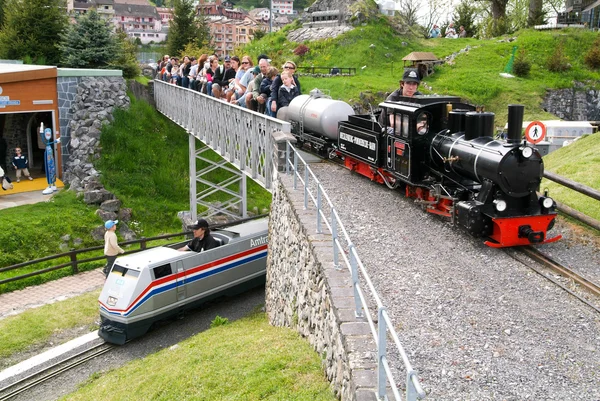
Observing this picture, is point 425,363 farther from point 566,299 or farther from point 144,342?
point 144,342

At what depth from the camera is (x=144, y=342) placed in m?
14.0

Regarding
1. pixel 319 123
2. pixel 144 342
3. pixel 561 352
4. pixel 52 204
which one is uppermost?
pixel 319 123

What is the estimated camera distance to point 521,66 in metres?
34.3

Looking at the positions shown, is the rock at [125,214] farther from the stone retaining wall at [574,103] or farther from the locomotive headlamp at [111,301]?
the stone retaining wall at [574,103]

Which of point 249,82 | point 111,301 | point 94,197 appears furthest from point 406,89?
point 94,197

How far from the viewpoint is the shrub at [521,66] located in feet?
112

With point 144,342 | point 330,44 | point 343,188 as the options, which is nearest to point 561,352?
point 343,188

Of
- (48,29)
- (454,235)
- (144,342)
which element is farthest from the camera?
(48,29)

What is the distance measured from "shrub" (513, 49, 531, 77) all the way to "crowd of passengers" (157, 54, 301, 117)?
20428mm

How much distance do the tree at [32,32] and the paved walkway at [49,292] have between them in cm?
1784

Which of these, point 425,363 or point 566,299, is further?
point 566,299

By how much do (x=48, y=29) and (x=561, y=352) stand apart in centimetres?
3276

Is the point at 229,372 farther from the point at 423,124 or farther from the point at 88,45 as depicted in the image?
the point at 88,45

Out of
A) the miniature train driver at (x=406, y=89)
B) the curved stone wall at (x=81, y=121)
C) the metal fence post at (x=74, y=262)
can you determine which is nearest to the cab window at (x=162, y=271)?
the miniature train driver at (x=406, y=89)
